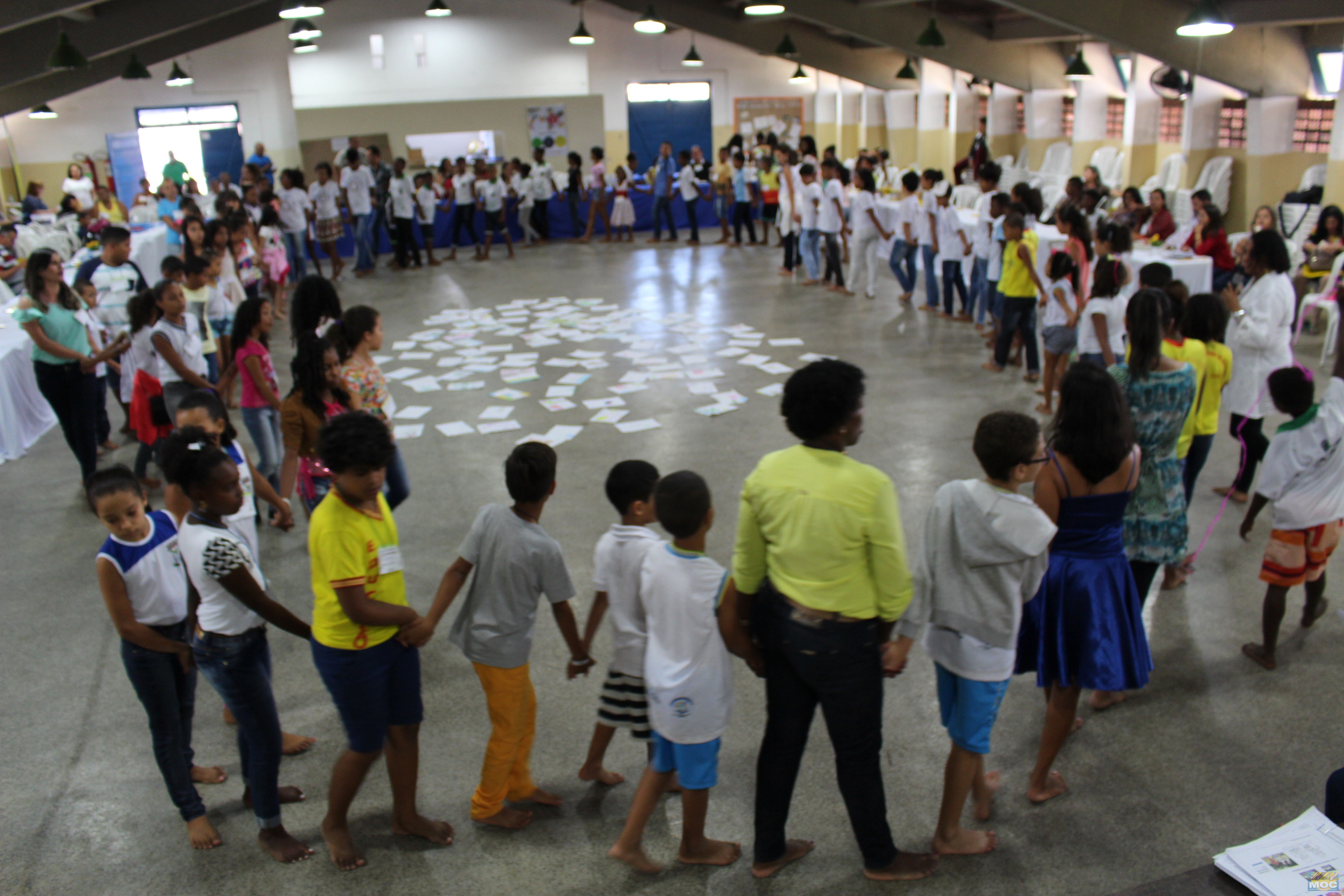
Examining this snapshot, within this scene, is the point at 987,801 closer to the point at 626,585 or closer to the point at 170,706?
the point at 626,585

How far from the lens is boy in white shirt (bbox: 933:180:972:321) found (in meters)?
8.54

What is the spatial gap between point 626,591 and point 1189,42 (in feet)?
36.5

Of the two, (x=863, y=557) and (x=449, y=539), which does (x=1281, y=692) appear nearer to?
(x=863, y=557)

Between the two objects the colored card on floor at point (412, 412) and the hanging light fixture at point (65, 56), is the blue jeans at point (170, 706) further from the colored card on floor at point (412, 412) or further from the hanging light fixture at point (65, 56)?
the hanging light fixture at point (65, 56)

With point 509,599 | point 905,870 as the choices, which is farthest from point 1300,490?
point 509,599

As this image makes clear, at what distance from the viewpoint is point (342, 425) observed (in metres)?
2.33

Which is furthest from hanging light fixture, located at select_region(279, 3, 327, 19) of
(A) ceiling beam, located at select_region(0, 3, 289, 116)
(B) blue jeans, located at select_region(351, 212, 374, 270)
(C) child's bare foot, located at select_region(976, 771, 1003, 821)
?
(A) ceiling beam, located at select_region(0, 3, 289, 116)

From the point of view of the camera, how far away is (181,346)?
459 centimetres

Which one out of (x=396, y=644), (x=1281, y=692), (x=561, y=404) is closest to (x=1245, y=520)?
Result: (x=1281, y=692)

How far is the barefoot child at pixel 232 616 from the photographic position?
243 cm

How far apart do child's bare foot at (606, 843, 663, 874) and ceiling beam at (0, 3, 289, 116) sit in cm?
1858

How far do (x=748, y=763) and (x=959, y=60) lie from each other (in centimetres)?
1432

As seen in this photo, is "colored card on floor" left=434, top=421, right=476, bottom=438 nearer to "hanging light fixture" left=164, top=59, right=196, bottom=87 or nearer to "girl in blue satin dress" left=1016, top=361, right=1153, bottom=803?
"girl in blue satin dress" left=1016, top=361, right=1153, bottom=803

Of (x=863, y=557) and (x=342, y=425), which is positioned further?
(x=342, y=425)
